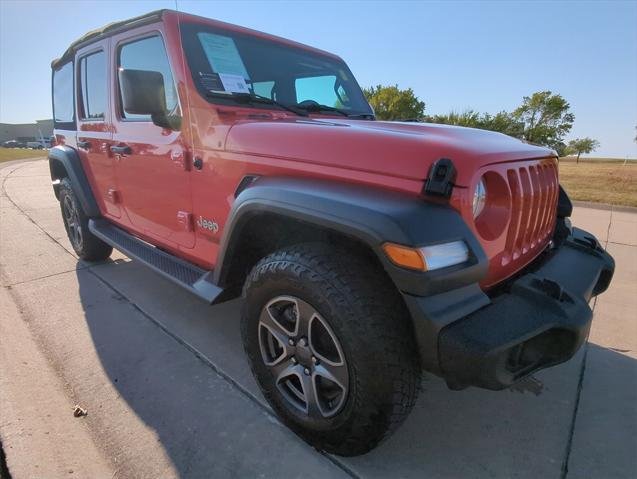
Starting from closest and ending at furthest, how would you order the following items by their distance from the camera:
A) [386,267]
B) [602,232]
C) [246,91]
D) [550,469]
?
[386,267] < [550,469] < [246,91] < [602,232]

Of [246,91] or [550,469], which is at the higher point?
[246,91]

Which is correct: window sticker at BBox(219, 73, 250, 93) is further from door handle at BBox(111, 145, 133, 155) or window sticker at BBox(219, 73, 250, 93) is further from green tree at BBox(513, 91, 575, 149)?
green tree at BBox(513, 91, 575, 149)

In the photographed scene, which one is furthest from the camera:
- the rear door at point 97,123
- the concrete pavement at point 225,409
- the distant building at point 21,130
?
the distant building at point 21,130

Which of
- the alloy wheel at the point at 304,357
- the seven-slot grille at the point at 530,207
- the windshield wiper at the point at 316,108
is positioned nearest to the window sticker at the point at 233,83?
the windshield wiper at the point at 316,108

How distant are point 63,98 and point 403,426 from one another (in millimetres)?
4699

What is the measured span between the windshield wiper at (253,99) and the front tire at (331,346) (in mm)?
1139

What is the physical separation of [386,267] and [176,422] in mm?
1405

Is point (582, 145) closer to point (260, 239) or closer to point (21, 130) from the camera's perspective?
point (260, 239)

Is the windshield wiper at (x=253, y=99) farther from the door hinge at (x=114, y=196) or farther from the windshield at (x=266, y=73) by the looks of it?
the door hinge at (x=114, y=196)

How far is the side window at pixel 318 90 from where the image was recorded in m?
2.87

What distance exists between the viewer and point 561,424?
2.00 meters

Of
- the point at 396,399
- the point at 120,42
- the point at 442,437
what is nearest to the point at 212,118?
the point at 120,42

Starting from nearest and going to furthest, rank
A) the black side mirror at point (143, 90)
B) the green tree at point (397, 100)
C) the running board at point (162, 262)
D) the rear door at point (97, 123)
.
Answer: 1. the black side mirror at point (143, 90)
2. the running board at point (162, 262)
3. the rear door at point (97, 123)
4. the green tree at point (397, 100)

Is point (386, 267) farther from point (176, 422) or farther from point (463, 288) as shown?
point (176, 422)
